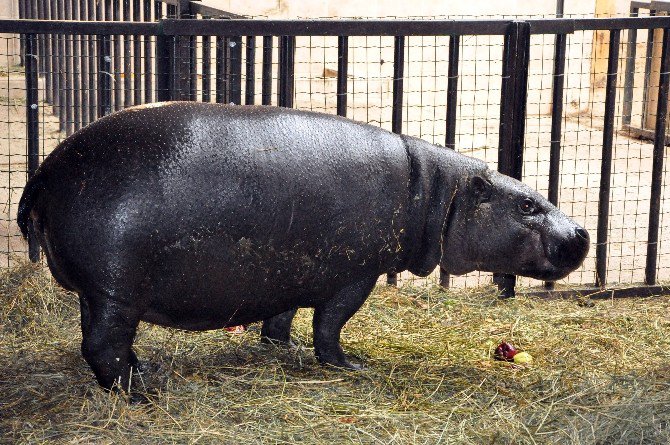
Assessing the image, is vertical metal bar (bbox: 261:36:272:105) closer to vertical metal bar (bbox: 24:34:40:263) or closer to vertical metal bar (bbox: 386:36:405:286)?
vertical metal bar (bbox: 386:36:405:286)

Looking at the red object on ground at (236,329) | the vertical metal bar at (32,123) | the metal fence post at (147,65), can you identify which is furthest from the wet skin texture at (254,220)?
the metal fence post at (147,65)

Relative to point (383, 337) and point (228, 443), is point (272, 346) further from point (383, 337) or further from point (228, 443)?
point (228, 443)

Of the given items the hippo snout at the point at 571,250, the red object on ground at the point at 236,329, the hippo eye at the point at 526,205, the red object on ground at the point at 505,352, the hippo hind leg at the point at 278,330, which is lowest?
the red object on ground at the point at 505,352

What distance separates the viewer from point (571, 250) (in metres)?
5.43

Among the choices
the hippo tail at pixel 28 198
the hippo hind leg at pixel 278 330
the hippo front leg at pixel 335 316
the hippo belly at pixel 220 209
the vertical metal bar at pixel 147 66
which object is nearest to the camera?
the hippo belly at pixel 220 209

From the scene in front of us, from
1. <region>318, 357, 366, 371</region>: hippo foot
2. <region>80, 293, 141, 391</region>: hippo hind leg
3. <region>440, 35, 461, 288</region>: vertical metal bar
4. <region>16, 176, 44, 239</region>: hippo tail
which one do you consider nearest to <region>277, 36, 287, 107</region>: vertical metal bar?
<region>440, 35, 461, 288</region>: vertical metal bar

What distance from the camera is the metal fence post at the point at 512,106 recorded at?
6.79 m

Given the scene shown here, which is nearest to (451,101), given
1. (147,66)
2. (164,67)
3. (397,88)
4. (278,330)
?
(397,88)

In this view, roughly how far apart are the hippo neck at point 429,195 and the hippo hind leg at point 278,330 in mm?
703

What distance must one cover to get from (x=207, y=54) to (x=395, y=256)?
2372mm

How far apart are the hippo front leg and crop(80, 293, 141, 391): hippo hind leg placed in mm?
988

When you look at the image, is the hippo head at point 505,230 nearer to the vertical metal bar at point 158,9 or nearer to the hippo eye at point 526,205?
the hippo eye at point 526,205

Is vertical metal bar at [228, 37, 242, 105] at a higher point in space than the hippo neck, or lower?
higher

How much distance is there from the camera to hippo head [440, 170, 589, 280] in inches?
213
